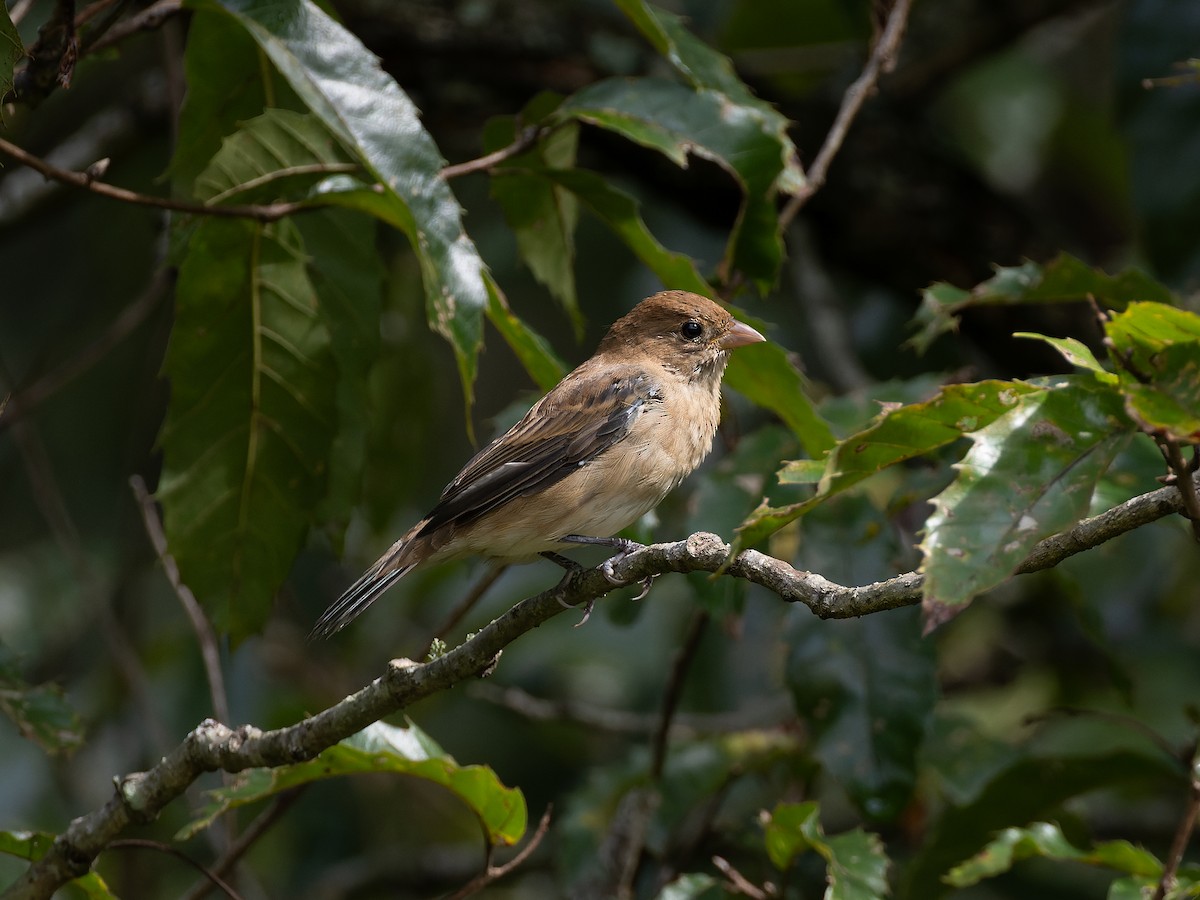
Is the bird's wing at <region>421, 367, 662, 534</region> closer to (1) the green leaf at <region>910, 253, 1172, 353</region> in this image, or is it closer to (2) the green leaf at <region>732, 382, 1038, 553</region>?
(1) the green leaf at <region>910, 253, 1172, 353</region>

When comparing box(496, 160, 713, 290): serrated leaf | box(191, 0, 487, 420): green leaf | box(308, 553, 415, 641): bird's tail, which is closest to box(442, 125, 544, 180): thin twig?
box(496, 160, 713, 290): serrated leaf

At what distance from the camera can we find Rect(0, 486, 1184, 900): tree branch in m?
2.13

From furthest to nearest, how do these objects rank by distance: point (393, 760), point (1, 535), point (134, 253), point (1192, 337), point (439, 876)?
point (1, 535) → point (134, 253) → point (439, 876) → point (393, 760) → point (1192, 337)

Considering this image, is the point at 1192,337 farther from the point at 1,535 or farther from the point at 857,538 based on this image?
the point at 1,535

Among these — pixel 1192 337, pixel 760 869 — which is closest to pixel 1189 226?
pixel 760 869

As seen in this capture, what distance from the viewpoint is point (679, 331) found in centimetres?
465

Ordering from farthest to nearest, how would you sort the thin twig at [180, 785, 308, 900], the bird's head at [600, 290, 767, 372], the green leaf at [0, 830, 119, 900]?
the bird's head at [600, 290, 767, 372] < the thin twig at [180, 785, 308, 900] < the green leaf at [0, 830, 119, 900]

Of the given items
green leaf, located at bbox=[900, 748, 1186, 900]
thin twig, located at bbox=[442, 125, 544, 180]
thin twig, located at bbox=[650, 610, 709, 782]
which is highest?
thin twig, located at bbox=[442, 125, 544, 180]

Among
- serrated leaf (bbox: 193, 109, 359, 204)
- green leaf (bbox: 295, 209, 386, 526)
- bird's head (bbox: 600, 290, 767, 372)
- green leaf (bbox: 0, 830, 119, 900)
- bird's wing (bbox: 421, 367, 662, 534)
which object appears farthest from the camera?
bird's head (bbox: 600, 290, 767, 372)

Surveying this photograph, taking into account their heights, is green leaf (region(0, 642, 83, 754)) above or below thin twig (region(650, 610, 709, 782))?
above

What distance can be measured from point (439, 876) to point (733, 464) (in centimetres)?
273

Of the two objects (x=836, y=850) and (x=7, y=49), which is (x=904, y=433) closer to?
(x=836, y=850)

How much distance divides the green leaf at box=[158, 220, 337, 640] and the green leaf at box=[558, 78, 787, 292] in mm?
899

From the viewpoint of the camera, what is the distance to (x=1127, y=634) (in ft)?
19.4
